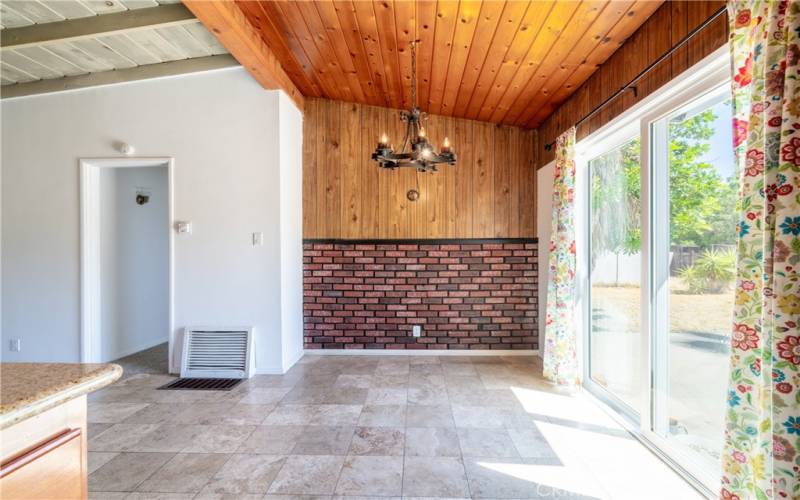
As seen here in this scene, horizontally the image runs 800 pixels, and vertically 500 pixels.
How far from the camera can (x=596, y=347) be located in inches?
124

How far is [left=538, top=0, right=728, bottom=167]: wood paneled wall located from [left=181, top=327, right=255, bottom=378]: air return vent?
3.60 m

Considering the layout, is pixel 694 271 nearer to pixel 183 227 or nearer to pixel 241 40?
pixel 241 40

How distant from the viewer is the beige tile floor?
73.4 inches

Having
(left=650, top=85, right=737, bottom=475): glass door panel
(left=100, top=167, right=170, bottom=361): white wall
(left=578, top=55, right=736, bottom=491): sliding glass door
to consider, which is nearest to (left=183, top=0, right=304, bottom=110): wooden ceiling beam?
(left=100, top=167, right=170, bottom=361): white wall

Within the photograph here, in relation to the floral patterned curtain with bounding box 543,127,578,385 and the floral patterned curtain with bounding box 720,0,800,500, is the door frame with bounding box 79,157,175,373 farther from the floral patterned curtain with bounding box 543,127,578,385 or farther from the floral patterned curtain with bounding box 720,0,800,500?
the floral patterned curtain with bounding box 720,0,800,500

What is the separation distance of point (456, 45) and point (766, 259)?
227 centimetres

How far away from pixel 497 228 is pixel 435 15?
2.41m

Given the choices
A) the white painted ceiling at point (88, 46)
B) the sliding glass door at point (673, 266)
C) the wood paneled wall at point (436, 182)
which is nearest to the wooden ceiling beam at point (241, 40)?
the white painted ceiling at point (88, 46)

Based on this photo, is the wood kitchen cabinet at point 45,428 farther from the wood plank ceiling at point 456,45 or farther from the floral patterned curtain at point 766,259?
the wood plank ceiling at point 456,45

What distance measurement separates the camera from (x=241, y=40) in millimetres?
2672

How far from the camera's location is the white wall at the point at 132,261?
402 cm

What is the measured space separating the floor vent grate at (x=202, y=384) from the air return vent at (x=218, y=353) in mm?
55

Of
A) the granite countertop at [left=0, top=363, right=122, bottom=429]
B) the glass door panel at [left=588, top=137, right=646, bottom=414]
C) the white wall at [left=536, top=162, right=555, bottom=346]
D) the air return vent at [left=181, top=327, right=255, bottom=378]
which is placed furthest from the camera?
the white wall at [left=536, top=162, right=555, bottom=346]

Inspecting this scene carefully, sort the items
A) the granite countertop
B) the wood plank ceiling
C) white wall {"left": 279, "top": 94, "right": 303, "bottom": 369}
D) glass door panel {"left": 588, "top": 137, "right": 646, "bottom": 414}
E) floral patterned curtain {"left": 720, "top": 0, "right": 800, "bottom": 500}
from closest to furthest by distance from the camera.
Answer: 1. the granite countertop
2. floral patterned curtain {"left": 720, "top": 0, "right": 800, "bottom": 500}
3. the wood plank ceiling
4. glass door panel {"left": 588, "top": 137, "right": 646, "bottom": 414}
5. white wall {"left": 279, "top": 94, "right": 303, "bottom": 369}
